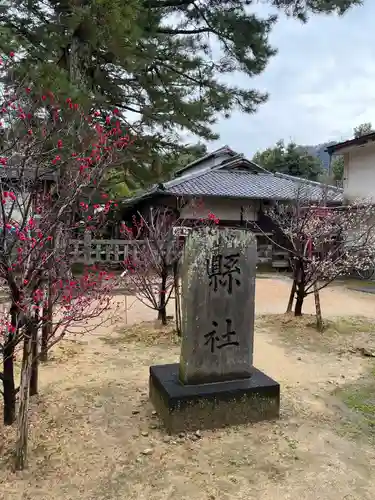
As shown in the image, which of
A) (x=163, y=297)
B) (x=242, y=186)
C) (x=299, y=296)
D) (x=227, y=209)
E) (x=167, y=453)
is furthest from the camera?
(x=242, y=186)

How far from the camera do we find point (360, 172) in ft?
48.4

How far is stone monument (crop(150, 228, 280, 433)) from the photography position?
147 inches

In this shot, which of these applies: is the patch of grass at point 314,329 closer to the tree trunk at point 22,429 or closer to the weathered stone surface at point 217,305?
the weathered stone surface at point 217,305

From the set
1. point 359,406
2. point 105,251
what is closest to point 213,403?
point 359,406

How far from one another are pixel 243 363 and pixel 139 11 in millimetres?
8583

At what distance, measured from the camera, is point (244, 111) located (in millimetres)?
12648

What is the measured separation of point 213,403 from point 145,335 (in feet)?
10.4

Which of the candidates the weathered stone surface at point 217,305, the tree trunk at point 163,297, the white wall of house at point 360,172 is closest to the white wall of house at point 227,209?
the white wall of house at point 360,172

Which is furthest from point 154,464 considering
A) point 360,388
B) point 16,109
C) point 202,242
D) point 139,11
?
point 139,11

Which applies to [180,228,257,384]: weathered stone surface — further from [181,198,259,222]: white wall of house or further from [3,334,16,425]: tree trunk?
[181,198,259,222]: white wall of house

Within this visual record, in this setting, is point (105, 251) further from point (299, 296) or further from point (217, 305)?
point (217, 305)

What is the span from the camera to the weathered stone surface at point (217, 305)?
3.83 meters

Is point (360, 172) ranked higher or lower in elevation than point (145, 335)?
higher

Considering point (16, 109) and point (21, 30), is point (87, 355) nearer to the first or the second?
point (16, 109)
